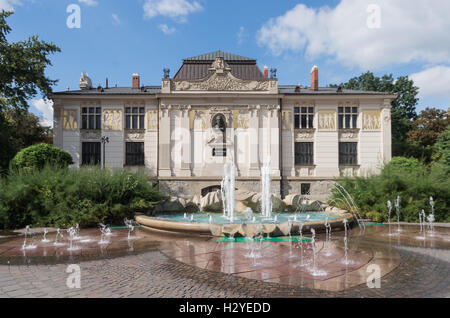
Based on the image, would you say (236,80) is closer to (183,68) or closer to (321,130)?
(183,68)

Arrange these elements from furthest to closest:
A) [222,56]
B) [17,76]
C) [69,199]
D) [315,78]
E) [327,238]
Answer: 1. [315,78]
2. [222,56]
3. [17,76]
4. [69,199]
5. [327,238]

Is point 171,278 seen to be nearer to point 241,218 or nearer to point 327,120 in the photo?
point 241,218

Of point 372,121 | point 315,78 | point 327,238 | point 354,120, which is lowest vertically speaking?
point 327,238

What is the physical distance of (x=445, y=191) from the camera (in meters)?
14.7

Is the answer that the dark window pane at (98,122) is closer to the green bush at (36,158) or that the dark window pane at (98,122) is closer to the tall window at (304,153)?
the green bush at (36,158)

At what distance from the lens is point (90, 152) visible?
25.2 meters

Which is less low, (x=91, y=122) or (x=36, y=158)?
(x=91, y=122)

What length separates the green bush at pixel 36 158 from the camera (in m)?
16.7

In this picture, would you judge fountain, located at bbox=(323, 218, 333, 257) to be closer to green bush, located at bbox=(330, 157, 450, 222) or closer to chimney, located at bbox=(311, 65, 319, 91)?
green bush, located at bbox=(330, 157, 450, 222)

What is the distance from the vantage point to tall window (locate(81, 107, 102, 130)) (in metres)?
25.4

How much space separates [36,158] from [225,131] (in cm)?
1444

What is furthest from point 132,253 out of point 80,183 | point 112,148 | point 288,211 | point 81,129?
point 81,129

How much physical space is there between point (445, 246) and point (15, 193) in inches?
683

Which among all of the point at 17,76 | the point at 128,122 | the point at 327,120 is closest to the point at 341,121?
the point at 327,120
